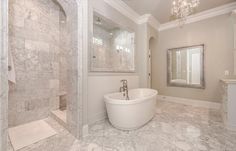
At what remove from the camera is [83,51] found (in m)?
1.83

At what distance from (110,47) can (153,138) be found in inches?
86.2


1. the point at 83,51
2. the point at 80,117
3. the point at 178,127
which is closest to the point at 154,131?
the point at 178,127

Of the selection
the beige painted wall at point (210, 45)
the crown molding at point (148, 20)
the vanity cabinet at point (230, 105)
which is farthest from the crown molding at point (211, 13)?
the vanity cabinet at point (230, 105)

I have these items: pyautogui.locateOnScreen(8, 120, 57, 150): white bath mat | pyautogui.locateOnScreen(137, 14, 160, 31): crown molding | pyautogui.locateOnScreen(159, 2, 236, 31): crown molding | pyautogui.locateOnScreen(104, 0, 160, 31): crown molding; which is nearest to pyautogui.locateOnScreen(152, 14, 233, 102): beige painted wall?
pyautogui.locateOnScreen(159, 2, 236, 31): crown molding

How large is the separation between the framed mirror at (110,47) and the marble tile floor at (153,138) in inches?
47.2

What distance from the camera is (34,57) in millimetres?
2488

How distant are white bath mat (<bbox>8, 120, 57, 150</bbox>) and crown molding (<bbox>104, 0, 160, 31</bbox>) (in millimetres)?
2842

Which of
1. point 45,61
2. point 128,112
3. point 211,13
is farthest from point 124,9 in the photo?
point 128,112

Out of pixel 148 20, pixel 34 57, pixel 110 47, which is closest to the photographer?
pixel 34 57

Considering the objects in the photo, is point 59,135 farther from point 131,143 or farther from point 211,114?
point 211,114

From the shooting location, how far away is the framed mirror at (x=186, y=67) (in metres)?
3.49

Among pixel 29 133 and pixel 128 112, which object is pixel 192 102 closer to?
pixel 128 112

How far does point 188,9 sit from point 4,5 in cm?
256

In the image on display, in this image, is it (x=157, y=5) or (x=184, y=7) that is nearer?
(x=184, y=7)
